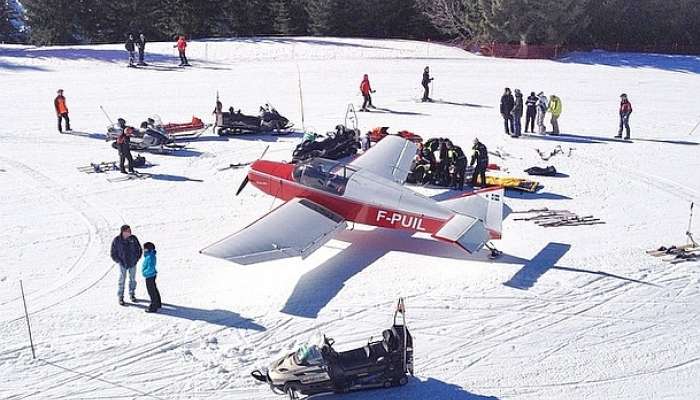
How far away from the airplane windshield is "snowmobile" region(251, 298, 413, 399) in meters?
5.41

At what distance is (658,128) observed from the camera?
25.0 m

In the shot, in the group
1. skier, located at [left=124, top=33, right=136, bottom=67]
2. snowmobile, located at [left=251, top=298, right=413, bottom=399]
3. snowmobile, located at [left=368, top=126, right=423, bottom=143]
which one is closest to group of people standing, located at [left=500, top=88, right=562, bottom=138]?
snowmobile, located at [left=368, top=126, right=423, bottom=143]

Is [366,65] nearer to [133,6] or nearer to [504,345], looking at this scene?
[133,6]

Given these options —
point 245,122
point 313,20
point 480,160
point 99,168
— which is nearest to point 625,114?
point 480,160

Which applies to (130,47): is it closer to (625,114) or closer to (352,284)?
(625,114)

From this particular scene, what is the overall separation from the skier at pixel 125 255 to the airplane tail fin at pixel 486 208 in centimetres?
587

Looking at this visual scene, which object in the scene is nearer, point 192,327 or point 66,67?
point 192,327

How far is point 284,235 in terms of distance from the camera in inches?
498

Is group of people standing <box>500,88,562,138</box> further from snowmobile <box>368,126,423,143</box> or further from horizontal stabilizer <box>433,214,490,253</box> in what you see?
horizontal stabilizer <box>433,214,490,253</box>

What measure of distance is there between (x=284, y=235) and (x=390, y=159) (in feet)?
18.9

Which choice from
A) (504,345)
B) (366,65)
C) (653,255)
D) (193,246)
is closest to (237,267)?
(193,246)

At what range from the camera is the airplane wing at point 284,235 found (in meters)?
11.7

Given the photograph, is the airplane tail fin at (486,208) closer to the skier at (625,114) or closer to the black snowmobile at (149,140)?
the black snowmobile at (149,140)

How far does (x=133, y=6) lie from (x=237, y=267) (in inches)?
1604
